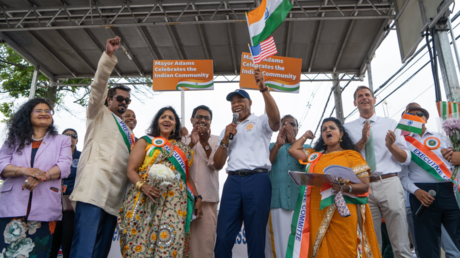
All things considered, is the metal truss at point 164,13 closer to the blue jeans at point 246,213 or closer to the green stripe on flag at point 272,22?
the green stripe on flag at point 272,22

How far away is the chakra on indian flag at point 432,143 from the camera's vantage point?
10.7 feet

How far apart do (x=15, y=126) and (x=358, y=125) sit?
341 cm

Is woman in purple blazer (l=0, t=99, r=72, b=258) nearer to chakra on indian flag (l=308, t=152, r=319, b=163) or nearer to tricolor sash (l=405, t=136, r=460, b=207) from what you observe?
chakra on indian flag (l=308, t=152, r=319, b=163)

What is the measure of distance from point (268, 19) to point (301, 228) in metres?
2.24

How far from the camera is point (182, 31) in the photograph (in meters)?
6.88

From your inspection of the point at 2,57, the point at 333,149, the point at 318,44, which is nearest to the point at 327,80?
the point at 318,44

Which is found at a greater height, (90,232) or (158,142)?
(158,142)

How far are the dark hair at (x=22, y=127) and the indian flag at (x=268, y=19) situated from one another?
2.25 m

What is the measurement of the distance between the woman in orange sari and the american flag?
1.22 m

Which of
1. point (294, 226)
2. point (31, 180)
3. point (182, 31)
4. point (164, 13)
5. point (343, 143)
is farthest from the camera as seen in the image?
point (182, 31)

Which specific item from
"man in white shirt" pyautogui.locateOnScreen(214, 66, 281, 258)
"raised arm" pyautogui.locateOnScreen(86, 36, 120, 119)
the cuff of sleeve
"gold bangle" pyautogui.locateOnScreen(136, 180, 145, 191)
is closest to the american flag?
"man in white shirt" pyautogui.locateOnScreen(214, 66, 281, 258)

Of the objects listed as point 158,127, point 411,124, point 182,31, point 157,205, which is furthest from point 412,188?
point 182,31

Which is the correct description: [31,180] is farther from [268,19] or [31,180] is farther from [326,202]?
[268,19]

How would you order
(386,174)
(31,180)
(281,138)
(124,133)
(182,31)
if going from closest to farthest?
(31,180)
(124,133)
(386,174)
(281,138)
(182,31)
